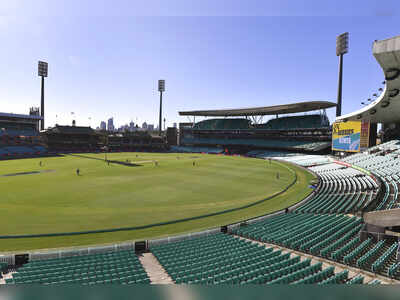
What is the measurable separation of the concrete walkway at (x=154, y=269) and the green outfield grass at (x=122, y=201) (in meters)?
4.73

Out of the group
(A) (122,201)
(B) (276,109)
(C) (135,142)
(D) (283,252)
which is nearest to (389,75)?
(D) (283,252)

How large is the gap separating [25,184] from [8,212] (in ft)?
48.0

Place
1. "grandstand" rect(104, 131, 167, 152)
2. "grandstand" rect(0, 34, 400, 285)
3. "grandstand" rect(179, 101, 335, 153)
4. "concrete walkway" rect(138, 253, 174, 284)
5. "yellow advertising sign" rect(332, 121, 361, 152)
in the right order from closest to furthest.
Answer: "grandstand" rect(0, 34, 400, 285) → "concrete walkway" rect(138, 253, 174, 284) → "yellow advertising sign" rect(332, 121, 361, 152) → "grandstand" rect(179, 101, 335, 153) → "grandstand" rect(104, 131, 167, 152)

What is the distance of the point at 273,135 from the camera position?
96750 mm

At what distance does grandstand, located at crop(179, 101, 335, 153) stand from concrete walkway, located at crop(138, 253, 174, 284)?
6691 cm

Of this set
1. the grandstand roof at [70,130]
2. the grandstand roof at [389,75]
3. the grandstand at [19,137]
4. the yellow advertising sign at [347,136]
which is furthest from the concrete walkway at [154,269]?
the grandstand roof at [70,130]

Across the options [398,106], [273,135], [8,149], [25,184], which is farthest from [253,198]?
[8,149]

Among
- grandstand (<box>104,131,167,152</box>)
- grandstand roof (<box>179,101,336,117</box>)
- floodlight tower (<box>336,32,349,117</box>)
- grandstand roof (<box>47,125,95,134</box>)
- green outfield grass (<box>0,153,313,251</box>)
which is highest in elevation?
floodlight tower (<box>336,32,349,117</box>)

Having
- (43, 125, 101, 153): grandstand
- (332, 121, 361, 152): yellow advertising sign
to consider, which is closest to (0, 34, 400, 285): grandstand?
(332, 121, 361, 152): yellow advertising sign

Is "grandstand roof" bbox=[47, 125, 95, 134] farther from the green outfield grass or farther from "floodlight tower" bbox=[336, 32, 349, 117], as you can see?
"floodlight tower" bbox=[336, 32, 349, 117]

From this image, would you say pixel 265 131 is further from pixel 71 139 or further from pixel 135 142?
pixel 71 139

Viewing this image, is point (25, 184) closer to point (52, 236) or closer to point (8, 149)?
point (52, 236)

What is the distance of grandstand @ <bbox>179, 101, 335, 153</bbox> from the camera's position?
77625mm

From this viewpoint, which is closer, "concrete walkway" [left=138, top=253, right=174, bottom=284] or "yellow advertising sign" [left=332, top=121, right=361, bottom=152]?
"concrete walkway" [left=138, top=253, right=174, bottom=284]
